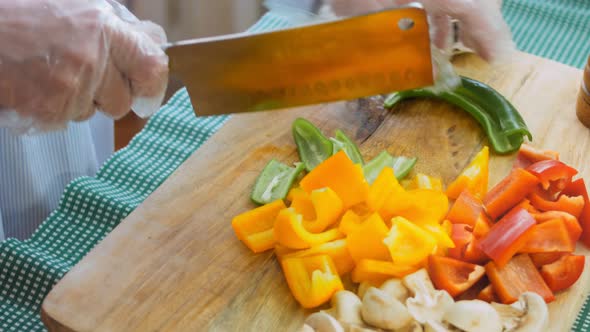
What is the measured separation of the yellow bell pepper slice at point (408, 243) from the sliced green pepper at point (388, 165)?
0.25 m

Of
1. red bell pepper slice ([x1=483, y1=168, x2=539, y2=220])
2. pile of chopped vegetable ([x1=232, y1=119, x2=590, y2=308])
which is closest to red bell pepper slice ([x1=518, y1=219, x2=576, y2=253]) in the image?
pile of chopped vegetable ([x1=232, y1=119, x2=590, y2=308])

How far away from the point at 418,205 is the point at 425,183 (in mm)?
144

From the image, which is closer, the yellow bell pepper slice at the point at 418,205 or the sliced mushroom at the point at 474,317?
the sliced mushroom at the point at 474,317

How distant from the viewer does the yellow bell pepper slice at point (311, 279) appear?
5.82ft

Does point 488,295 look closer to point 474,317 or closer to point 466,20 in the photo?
point 474,317

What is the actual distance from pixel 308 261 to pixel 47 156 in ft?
3.29

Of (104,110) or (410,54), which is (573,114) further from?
(104,110)

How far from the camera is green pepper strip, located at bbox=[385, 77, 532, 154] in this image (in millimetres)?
2191

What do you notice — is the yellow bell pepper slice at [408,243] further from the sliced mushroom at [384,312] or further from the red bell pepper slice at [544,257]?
the red bell pepper slice at [544,257]

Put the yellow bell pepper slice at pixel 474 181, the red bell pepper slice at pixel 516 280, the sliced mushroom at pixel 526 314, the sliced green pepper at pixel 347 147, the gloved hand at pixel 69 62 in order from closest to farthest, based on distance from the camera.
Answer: the gloved hand at pixel 69 62 → the sliced mushroom at pixel 526 314 → the red bell pepper slice at pixel 516 280 → the yellow bell pepper slice at pixel 474 181 → the sliced green pepper at pixel 347 147

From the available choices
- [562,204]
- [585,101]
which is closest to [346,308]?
[562,204]

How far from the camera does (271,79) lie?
1895 millimetres

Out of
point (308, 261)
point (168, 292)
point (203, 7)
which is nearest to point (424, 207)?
point (308, 261)

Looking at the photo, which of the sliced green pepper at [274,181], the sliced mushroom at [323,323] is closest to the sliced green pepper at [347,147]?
the sliced green pepper at [274,181]
